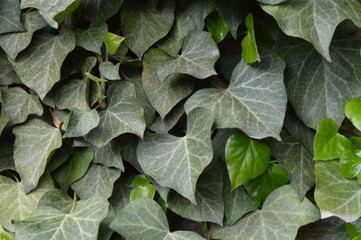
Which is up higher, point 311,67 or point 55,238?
point 311,67

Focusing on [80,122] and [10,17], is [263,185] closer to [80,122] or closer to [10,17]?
[80,122]

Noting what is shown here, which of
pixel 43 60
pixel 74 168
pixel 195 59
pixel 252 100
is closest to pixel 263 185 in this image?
pixel 252 100

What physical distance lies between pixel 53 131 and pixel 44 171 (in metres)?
0.10

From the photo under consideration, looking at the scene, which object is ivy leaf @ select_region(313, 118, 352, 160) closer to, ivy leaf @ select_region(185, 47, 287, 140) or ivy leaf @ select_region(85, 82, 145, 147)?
ivy leaf @ select_region(185, 47, 287, 140)

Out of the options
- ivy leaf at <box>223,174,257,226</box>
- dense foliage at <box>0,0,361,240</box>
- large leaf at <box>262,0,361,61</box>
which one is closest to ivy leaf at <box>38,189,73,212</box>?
dense foliage at <box>0,0,361,240</box>

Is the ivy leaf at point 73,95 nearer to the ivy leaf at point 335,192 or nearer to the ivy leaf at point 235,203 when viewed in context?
the ivy leaf at point 235,203

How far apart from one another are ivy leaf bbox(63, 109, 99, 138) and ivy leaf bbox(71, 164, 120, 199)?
5.0 inches

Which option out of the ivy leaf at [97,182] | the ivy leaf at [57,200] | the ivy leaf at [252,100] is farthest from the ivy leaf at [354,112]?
the ivy leaf at [57,200]

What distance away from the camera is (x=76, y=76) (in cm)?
102

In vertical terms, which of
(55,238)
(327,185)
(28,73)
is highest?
(28,73)

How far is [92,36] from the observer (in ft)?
3.09

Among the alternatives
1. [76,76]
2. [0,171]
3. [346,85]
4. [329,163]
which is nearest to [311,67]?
[346,85]

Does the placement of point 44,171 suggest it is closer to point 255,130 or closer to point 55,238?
point 55,238

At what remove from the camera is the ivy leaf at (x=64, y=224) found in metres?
0.89
